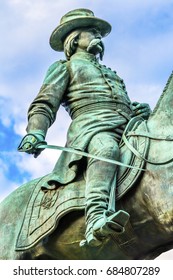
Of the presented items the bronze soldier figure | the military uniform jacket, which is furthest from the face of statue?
the military uniform jacket

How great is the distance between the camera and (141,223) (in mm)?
9391

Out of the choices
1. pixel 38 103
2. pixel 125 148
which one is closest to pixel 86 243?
pixel 125 148

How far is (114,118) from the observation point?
10141mm

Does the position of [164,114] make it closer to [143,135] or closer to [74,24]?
[143,135]

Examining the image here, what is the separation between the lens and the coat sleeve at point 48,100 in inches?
402

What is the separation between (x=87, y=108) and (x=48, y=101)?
430 mm

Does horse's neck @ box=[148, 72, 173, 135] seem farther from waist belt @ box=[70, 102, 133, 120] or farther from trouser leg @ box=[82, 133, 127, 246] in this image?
waist belt @ box=[70, 102, 133, 120]

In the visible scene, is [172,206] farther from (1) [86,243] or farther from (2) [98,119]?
(2) [98,119]

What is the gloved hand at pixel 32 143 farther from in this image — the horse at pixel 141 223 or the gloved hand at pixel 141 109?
the gloved hand at pixel 141 109

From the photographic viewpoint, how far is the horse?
9.19 metres

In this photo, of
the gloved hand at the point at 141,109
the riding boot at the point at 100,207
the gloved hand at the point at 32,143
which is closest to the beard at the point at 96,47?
the gloved hand at the point at 141,109

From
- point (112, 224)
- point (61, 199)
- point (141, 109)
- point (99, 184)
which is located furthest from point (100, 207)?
point (141, 109)

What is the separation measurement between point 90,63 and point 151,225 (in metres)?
2.25

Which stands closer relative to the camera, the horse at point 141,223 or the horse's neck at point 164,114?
the horse at point 141,223
